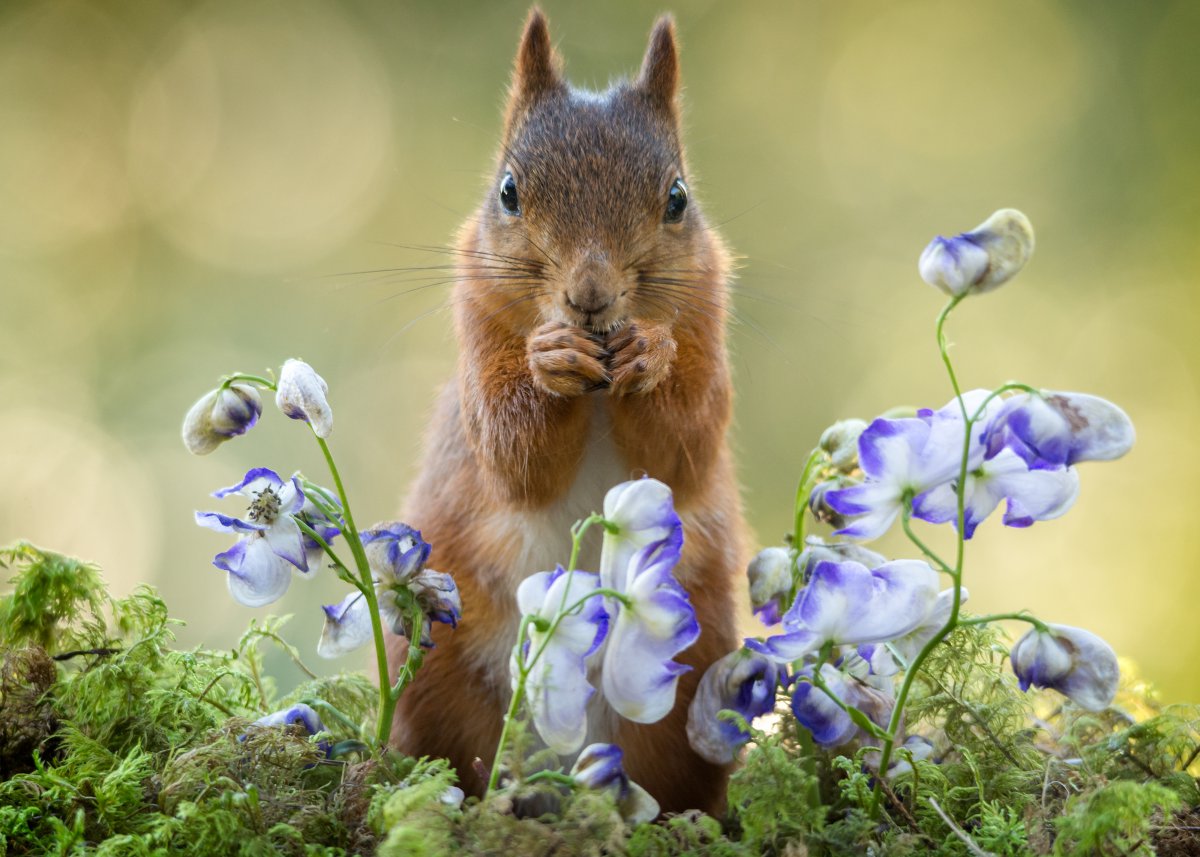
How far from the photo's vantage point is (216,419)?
95 cm

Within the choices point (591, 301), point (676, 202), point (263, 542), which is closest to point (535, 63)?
point (676, 202)

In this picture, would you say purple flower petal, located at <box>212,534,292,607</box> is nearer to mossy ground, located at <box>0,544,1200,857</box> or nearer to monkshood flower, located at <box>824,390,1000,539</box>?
mossy ground, located at <box>0,544,1200,857</box>

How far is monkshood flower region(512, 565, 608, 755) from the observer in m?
0.81

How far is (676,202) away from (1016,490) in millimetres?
703

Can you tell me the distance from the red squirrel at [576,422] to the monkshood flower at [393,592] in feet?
1.00

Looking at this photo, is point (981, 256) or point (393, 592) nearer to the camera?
point (981, 256)

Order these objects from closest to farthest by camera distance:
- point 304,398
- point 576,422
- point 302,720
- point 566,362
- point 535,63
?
point 304,398 → point 302,720 → point 566,362 → point 576,422 → point 535,63

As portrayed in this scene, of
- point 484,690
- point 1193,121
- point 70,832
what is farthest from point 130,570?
point 1193,121

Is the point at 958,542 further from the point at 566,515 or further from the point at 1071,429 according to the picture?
the point at 566,515

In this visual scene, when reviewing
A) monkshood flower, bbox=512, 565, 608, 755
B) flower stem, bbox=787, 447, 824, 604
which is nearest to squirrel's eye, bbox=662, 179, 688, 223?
flower stem, bbox=787, 447, 824, 604

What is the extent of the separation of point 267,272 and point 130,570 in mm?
920

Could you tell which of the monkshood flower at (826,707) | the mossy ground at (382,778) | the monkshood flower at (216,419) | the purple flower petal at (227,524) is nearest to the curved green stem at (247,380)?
the monkshood flower at (216,419)

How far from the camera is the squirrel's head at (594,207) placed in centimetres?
134

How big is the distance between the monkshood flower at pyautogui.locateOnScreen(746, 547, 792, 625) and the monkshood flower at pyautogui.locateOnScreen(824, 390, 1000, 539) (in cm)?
15
